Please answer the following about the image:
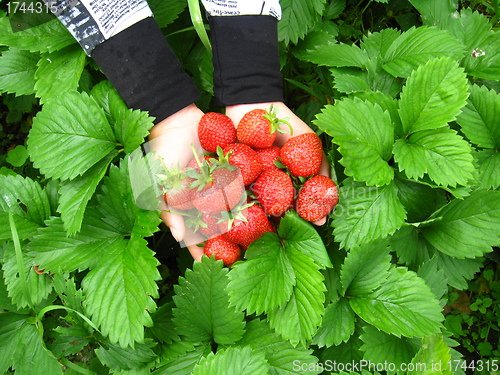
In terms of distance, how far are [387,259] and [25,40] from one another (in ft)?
4.63

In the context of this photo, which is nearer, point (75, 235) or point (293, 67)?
point (75, 235)

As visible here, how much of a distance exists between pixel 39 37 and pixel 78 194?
61cm

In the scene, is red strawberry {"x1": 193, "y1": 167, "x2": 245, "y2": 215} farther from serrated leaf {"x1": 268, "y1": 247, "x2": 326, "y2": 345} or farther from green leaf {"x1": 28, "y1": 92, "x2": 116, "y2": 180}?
green leaf {"x1": 28, "y1": 92, "x2": 116, "y2": 180}

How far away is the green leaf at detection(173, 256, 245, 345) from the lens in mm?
1218

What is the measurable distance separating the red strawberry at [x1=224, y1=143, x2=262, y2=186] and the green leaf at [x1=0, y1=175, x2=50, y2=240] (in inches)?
26.1

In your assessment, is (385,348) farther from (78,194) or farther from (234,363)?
(78,194)

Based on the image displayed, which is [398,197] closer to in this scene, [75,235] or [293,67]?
[293,67]

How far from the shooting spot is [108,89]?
4.69 ft

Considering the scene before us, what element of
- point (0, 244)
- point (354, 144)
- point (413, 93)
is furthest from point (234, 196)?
point (0, 244)

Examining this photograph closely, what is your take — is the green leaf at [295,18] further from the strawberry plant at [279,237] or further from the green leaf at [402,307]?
the green leaf at [402,307]

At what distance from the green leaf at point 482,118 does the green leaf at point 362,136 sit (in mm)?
321

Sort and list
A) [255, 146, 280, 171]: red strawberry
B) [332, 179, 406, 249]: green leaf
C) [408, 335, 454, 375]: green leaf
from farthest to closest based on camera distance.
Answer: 1. [255, 146, 280, 171]: red strawberry
2. [332, 179, 406, 249]: green leaf
3. [408, 335, 454, 375]: green leaf

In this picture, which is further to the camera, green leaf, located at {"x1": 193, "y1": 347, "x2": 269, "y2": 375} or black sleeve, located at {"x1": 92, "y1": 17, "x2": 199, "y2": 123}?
black sleeve, located at {"x1": 92, "y1": 17, "x2": 199, "y2": 123}

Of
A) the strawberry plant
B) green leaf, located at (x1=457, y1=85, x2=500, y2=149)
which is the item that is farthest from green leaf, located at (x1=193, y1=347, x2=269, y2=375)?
green leaf, located at (x1=457, y1=85, x2=500, y2=149)
